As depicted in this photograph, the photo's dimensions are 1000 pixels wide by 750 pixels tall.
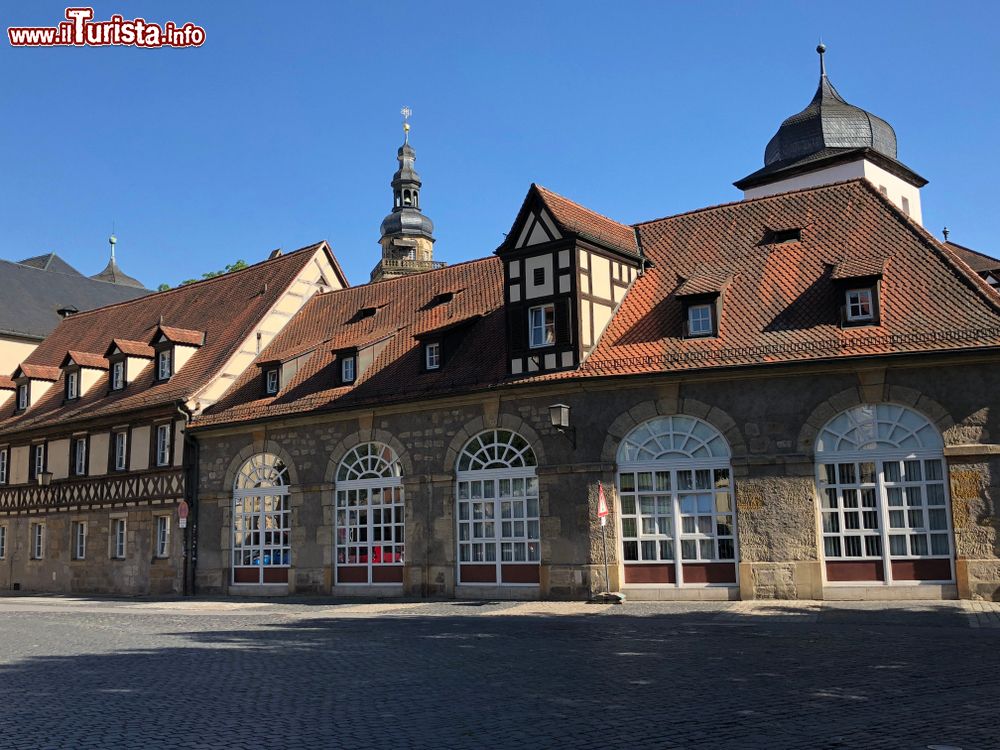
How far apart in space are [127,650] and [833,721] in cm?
982

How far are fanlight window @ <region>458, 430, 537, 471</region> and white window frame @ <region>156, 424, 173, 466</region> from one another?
417 inches

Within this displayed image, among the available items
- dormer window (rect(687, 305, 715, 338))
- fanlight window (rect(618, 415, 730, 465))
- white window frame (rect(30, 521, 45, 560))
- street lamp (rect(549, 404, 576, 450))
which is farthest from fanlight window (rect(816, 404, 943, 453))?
white window frame (rect(30, 521, 45, 560))

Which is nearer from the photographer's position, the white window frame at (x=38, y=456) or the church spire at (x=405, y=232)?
the white window frame at (x=38, y=456)

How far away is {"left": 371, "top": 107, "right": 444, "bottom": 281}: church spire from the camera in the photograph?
260 ft

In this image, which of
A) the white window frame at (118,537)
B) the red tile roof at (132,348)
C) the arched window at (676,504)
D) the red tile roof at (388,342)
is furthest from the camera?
the red tile roof at (132,348)

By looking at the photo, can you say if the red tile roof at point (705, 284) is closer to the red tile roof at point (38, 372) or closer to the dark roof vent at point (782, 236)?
the dark roof vent at point (782, 236)

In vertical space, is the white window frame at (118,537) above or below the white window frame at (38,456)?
below

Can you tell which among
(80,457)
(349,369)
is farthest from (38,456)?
(349,369)

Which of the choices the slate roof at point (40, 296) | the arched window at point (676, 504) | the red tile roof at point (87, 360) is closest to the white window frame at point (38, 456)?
the red tile roof at point (87, 360)

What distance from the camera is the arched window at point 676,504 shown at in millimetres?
20531

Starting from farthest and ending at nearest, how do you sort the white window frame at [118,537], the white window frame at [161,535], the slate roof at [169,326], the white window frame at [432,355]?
the slate roof at [169,326], the white window frame at [118,537], the white window frame at [161,535], the white window frame at [432,355]

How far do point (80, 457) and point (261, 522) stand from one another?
922 cm

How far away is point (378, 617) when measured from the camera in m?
19.0

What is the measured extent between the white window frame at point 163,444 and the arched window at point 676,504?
48.3 feet
